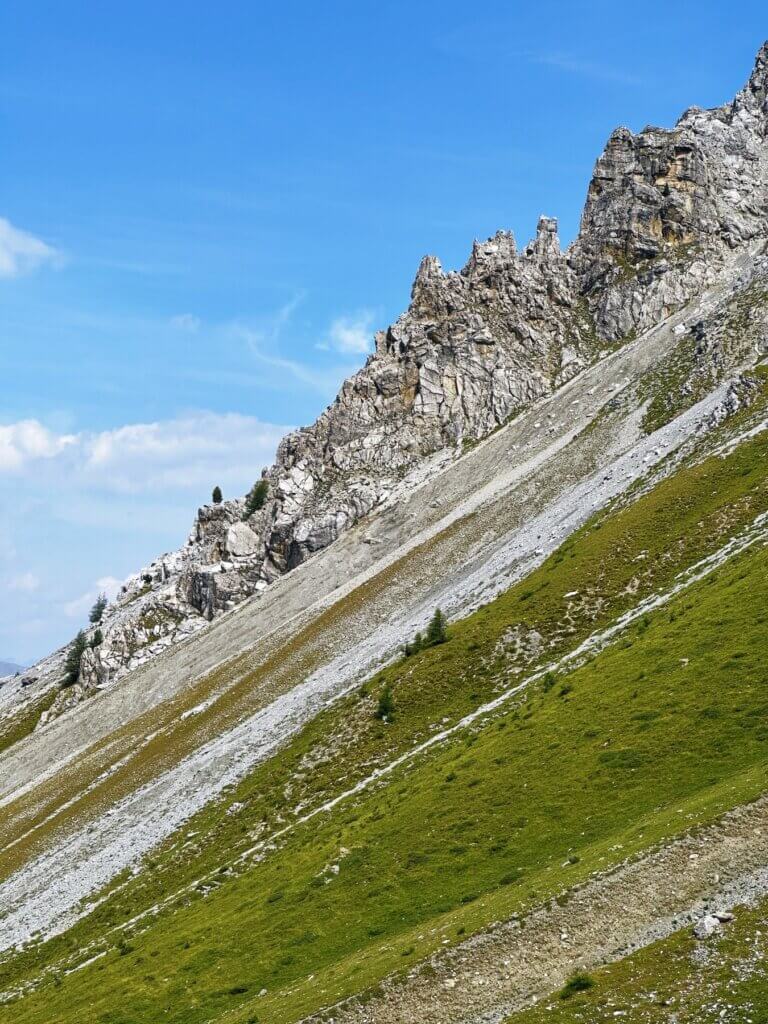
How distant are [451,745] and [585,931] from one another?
2432 cm

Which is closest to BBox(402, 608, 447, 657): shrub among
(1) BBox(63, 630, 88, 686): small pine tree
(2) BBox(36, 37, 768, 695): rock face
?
(2) BBox(36, 37, 768, 695): rock face

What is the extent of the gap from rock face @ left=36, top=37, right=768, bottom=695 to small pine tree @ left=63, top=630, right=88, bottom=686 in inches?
241

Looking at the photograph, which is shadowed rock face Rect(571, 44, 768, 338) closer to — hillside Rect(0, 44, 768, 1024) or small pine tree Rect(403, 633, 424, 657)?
hillside Rect(0, 44, 768, 1024)

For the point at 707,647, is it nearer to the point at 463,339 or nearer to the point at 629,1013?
the point at 629,1013

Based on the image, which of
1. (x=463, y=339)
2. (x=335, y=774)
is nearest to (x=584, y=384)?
(x=463, y=339)

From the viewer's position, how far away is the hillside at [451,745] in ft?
82.3

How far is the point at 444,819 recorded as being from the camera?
3766 centimetres

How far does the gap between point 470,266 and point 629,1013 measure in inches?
6656

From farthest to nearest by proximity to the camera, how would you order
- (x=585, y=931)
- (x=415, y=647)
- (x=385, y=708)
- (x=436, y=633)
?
(x=415, y=647) < (x=436, y=633) < (x=385, y=708) < (x=585, y=931)

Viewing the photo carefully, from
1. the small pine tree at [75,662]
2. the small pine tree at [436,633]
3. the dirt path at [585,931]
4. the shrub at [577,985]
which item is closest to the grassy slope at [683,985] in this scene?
the shrub at [577,985]

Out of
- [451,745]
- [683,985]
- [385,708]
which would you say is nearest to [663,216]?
[385,708]

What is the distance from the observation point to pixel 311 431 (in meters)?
162

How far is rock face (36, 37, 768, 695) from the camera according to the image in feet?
475

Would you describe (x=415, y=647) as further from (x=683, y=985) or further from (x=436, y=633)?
(x=683, y=985)
